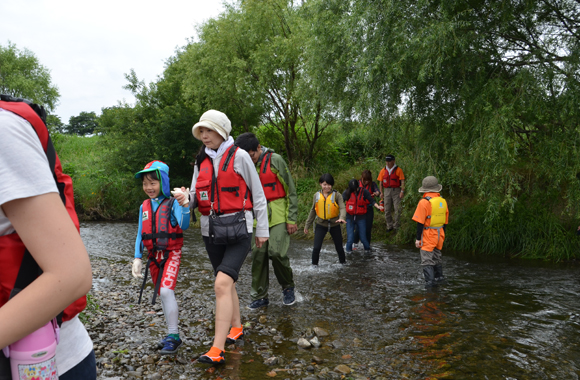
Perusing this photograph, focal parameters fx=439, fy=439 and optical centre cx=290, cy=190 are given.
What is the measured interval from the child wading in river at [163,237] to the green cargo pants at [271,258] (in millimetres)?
1694

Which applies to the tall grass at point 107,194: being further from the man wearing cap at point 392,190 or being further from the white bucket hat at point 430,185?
the white bucket hat at point 430,185

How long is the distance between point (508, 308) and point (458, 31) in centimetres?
581

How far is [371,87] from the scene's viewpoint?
10531 millimetres

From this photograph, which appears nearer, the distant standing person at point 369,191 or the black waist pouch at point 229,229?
the black waist pouch at point 229,229

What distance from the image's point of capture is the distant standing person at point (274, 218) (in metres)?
6.45

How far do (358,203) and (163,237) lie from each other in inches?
302

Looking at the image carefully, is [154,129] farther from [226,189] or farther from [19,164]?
[19,164]

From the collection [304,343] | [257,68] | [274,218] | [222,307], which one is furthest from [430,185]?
[257,68]

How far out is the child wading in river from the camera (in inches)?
191

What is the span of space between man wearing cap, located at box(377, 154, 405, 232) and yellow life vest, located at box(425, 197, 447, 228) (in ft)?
20.3

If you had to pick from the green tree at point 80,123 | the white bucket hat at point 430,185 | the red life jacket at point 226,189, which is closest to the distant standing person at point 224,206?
the red life jacket at point 226,189

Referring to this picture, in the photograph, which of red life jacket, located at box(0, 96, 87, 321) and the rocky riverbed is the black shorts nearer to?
the rocky riverbed

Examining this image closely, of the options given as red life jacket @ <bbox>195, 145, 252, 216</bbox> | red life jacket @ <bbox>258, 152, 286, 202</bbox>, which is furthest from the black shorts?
red life jacket @ <bbox>258, 152, 286, 202</bbox>

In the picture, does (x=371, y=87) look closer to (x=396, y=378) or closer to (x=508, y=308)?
(x=508, y=308)
